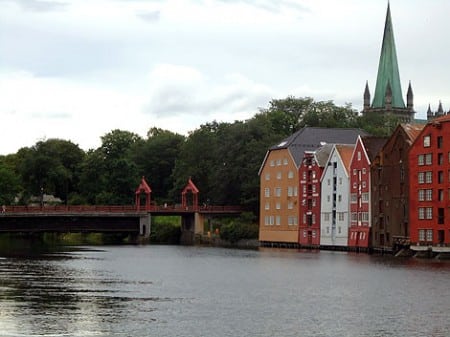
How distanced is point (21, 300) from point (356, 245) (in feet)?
239

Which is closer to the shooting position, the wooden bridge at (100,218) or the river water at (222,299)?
the river water at (222,299)

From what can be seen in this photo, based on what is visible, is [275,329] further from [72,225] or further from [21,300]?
[72,225]

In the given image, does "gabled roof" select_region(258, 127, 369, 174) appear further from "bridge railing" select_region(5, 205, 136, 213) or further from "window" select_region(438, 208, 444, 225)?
"window" select_region(438, 208, 444, 225)

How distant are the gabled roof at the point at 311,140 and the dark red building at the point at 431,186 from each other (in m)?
30.8

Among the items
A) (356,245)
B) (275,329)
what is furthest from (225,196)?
(275,329)

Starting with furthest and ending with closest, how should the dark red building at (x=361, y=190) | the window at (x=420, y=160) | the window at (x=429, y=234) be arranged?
the dark red building at (x=361, y=190)
the window at (x=420, y=160)
the window at (x=429, y=234)

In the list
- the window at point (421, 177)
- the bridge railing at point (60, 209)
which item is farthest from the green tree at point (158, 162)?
the window at point (421, 177)

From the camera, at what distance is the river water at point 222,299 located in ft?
136

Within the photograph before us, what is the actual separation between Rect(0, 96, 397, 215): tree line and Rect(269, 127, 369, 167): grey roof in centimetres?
879

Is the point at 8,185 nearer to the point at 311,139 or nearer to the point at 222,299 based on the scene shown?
the point at 311,139

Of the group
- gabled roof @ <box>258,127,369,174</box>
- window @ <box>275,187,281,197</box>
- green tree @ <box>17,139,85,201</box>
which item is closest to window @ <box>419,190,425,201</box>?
gabled roof @ <box>258,127,369,174</box>

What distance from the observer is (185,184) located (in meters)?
160

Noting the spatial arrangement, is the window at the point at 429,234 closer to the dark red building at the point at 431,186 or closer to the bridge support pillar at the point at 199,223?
the dark red building at the point at 431,186

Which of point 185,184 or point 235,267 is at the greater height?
point 185,184
